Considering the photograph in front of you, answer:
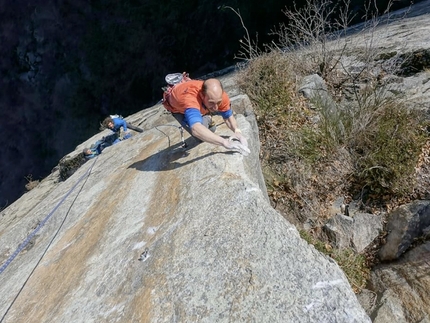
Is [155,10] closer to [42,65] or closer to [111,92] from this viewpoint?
[111,92]

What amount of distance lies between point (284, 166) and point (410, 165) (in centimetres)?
178

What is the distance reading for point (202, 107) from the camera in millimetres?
5410

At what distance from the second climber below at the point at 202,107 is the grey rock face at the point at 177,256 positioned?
0.91 feet

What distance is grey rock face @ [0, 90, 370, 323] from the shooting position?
134 inches

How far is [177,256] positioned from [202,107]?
2.04 meters

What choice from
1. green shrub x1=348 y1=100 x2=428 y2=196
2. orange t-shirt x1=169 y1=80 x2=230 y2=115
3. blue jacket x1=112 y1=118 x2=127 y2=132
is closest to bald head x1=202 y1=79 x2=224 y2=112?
orange t-shirt x1=169 y1=80 x2=230 y2=115

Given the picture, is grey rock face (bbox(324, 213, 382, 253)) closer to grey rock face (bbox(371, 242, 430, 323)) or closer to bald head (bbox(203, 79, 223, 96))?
grey rock face (bbox(371, 242, 430, 323))

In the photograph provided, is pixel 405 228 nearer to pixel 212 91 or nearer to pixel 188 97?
pixel 212 91

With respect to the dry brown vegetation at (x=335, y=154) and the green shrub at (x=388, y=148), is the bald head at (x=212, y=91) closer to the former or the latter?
the dry brown vegetation at (x=335, y=154)

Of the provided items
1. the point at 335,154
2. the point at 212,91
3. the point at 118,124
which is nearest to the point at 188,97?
the point at 212,91

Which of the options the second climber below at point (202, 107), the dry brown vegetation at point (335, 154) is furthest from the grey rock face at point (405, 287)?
the second climber below at point (202, 107)

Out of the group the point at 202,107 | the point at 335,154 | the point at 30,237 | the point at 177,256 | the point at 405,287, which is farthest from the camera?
the point at 335,154

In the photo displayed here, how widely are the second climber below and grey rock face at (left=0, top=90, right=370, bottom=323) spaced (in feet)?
0.91

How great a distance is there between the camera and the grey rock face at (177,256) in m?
3.40
